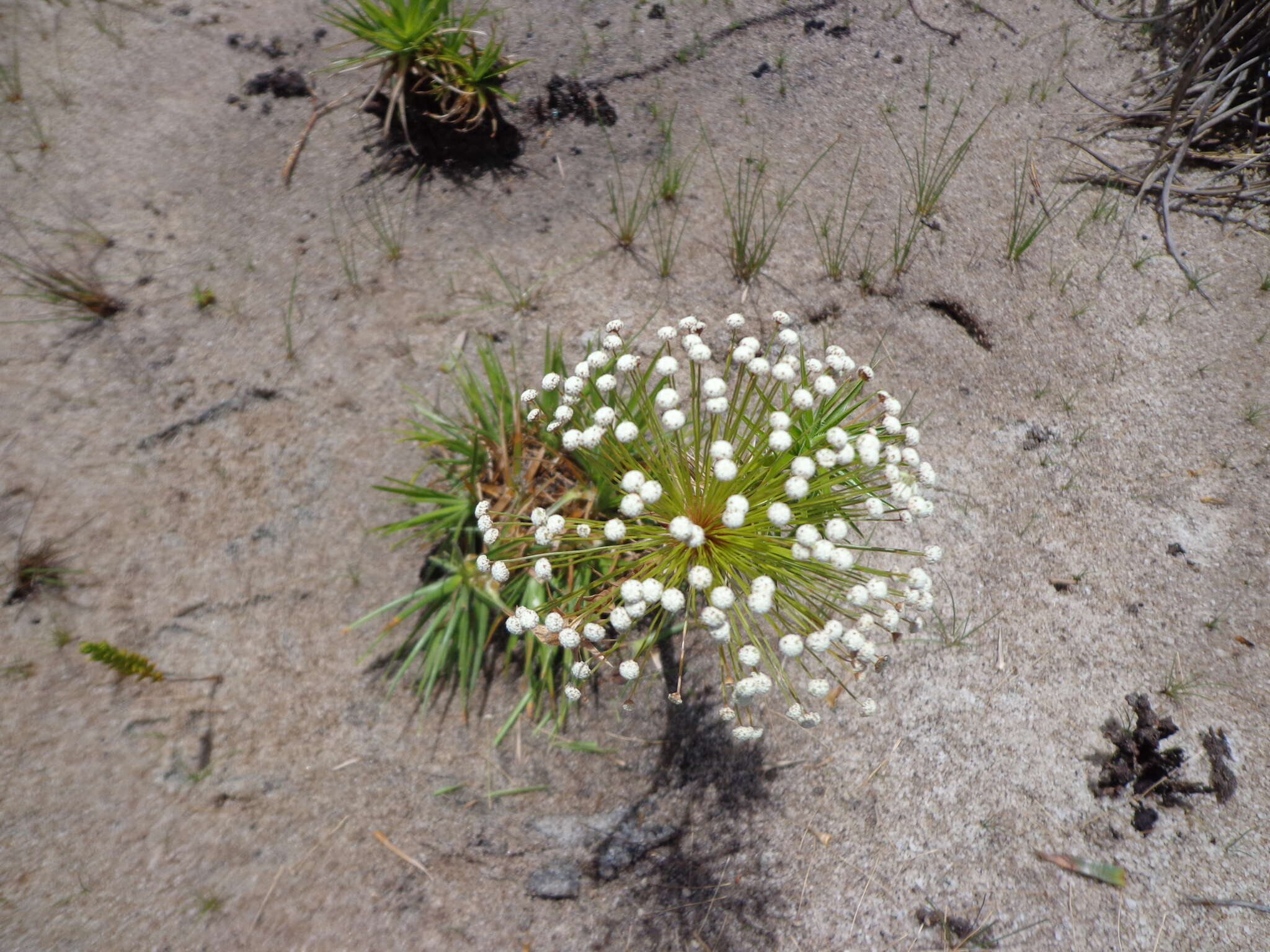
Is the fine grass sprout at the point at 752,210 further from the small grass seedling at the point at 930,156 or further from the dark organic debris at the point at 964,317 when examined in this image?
the dark organic debris at the point at 964,317

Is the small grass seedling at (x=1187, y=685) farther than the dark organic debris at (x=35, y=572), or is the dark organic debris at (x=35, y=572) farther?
the dark organic debris at (x=35, y=572)

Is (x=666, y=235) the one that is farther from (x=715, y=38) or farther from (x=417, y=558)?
(x=417, y=558)

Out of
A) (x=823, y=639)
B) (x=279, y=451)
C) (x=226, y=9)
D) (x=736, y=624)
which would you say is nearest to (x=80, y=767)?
(x=279, y=451)

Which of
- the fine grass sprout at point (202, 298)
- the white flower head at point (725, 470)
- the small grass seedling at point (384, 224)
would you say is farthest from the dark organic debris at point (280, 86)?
the white flower head at point (725, 470)

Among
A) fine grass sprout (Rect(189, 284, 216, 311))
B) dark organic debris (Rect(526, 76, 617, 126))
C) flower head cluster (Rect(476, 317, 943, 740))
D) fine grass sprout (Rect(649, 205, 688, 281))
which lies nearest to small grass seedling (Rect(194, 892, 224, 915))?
flower head cluster (Rect(476, 317, 943, 740))

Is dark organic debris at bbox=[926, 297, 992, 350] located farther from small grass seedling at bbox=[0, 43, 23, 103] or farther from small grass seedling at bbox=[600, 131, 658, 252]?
small grass seedling at bbox=[0, 43, 23, 103]

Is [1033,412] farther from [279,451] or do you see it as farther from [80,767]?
[80,767]
